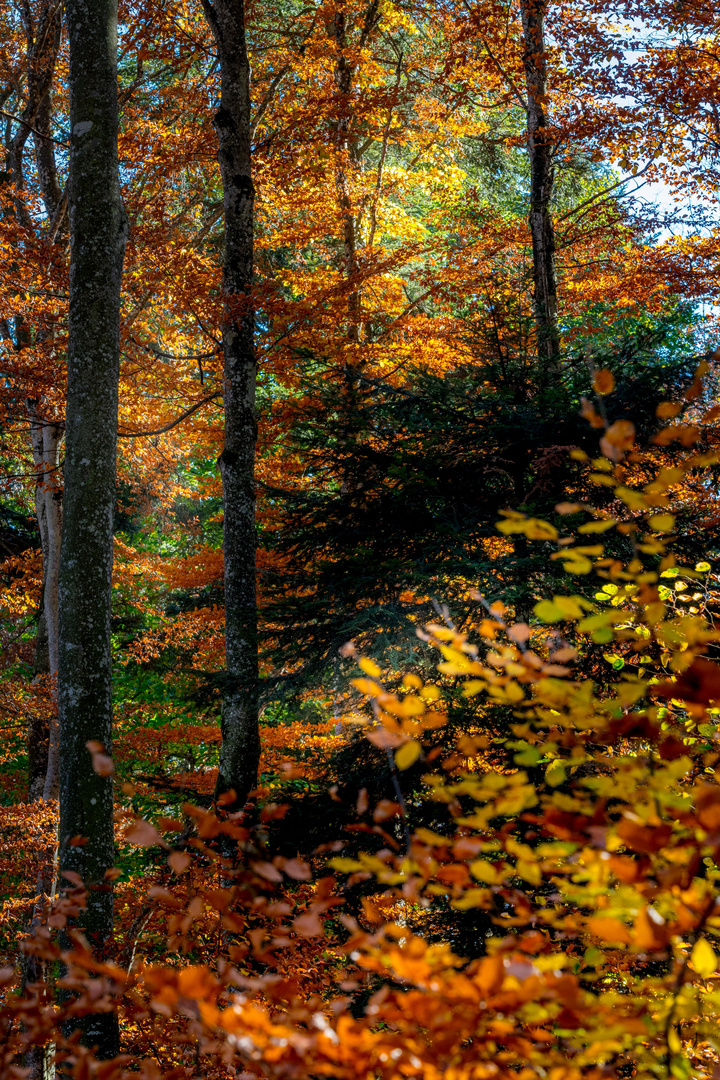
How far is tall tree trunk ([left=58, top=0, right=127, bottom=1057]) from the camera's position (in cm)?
402

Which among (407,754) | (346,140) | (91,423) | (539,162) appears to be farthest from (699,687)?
(346,140)

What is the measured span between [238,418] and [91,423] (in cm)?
275

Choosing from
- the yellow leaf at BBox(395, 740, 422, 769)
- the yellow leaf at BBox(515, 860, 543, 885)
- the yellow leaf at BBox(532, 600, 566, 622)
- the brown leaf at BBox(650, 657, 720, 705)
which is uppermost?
the yellow leaf at BBox(532, 600, 566, 622)

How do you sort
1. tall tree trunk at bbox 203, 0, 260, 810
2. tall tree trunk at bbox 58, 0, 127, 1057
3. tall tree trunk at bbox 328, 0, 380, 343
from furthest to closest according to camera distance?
tall tree trunk at bbox 328, 0, 380, 343
tall tree trunk at bbox 203, 0, 260, 810
tall tree trunk at bbox 58, 0, 127, 1057

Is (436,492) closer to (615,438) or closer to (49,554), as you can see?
(615,438)

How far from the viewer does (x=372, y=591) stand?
6.36m

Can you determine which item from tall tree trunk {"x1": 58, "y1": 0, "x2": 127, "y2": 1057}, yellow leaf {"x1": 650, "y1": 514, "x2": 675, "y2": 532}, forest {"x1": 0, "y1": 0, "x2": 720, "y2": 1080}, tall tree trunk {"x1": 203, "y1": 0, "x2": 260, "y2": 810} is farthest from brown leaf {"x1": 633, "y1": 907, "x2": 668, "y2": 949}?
tall tree trunk {"x1": 203, "y1": 0, "x2": 260, "y2": 810}

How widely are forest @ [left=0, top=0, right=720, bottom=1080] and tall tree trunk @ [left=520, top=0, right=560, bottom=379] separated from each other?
0.17 feet

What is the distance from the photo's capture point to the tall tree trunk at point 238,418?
6465mm

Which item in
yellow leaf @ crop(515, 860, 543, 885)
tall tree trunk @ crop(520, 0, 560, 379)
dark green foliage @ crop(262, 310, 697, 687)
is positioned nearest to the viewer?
yellow leaf @ crop(515, 860, 543, 885)

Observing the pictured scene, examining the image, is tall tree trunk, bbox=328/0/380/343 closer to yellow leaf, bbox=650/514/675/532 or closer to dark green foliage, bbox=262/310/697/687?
dark green foliage, bbox=262/310/697/687

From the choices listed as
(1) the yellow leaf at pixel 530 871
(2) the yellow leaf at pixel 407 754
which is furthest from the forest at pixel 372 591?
(2) the yellow leaf at pixel 407 754

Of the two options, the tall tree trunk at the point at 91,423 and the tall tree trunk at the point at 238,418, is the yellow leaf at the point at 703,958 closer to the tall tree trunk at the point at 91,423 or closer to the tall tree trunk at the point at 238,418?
the tall tree trunk at the point at 91,423

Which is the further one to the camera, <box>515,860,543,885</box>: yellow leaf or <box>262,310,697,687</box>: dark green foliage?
<box>262,310,697,687</box>: dark green foliage
